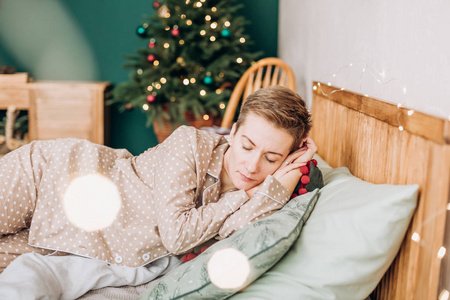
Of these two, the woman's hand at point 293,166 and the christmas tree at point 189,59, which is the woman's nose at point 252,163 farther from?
the christmas tree at point 189,59

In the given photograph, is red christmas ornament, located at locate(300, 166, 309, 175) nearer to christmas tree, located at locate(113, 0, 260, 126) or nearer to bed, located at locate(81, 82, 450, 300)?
bed, located at locate(81, 82, 450, 300)

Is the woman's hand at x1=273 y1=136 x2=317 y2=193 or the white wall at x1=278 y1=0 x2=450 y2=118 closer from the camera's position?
the white wall at x1=278 y1=0 x2=450 y2=118

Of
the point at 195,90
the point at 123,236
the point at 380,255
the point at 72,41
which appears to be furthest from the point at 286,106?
the point at 72,41

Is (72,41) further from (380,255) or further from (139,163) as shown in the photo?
(380,255)

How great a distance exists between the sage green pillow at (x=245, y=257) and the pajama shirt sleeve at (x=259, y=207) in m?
0.13

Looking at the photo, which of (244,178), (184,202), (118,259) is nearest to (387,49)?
(244,178)

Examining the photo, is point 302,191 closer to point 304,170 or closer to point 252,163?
point 304,170

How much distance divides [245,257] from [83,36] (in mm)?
3793

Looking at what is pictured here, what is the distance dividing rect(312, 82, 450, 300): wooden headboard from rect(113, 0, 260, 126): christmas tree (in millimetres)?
1891

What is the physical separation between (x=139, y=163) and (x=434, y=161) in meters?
1.07

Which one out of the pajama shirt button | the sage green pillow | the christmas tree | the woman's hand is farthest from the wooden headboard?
the christmas tree

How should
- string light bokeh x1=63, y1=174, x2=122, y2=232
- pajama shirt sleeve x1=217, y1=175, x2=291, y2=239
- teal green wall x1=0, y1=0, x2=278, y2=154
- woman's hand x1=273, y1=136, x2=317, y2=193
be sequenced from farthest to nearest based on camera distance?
1. teal green wall x1=0, y1=0, x2=278, y2=154
2. string light bokeh x1=63, y1=174, x2=122, y2=232
3. woman's hand x1=273, y1=136, x2=317, y2=193
4. pajama shirt sleeve x1=217, y1=175, x2=291, y2=239

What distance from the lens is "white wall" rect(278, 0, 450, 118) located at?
99 cm

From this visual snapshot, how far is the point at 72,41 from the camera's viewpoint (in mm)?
4262
